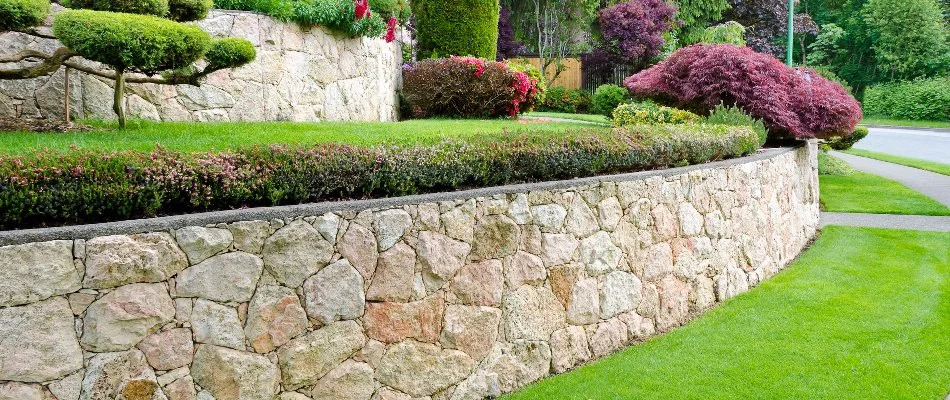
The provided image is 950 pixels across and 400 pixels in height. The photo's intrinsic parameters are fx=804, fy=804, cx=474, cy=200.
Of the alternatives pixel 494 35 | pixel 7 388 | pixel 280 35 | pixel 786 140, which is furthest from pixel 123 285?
pixel 494 35

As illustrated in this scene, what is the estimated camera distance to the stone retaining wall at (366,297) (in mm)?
3564

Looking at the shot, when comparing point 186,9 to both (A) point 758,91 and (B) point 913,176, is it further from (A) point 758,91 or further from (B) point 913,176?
(B) point 913,176

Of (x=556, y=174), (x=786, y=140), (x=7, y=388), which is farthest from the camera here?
(x=786, y=140)

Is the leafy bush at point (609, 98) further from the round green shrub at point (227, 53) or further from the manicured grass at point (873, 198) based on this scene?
the round green shrub at point (227, 53)

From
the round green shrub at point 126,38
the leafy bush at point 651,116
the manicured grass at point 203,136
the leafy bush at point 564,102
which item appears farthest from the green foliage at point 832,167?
the round green shrub at point 126,38

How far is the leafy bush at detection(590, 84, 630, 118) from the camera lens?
760 inches

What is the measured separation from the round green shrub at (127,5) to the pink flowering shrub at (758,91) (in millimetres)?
7623

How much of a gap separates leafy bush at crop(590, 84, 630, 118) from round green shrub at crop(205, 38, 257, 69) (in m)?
13.5

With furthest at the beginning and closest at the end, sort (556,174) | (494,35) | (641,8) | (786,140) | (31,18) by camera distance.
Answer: (641,8) < (494,35) < (786,140) < (556,174) < (31,18)

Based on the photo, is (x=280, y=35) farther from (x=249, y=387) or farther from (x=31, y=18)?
(x=249, y=387)

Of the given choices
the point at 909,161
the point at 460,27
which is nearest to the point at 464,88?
the point at 460,27

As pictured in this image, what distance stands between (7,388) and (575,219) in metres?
3.65

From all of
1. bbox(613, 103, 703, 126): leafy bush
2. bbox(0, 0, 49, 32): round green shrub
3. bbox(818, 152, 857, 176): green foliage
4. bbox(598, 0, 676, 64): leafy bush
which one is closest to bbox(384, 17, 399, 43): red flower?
bbox(613, 103, 703, 126): leafy bush

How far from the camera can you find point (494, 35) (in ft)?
50.1
